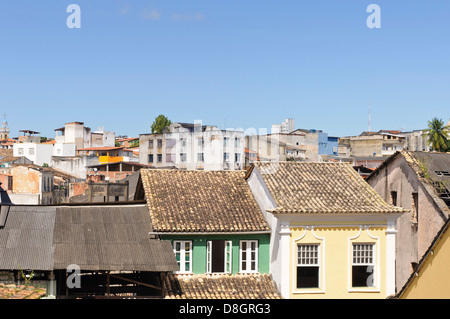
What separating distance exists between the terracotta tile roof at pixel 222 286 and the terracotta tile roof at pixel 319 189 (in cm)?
277

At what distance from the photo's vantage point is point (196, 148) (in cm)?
8281

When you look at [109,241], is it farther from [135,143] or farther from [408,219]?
[135,143]

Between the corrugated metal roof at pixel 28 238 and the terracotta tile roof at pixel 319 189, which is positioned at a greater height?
the terracotta tile roof at pixel 319 189

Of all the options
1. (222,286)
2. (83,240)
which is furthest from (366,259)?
(83,240)

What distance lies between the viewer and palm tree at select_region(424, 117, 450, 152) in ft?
280

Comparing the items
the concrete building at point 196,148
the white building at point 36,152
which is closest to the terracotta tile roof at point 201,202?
the concrete building at point 196,148

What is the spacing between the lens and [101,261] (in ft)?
56.6

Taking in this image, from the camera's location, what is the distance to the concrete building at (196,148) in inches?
3187

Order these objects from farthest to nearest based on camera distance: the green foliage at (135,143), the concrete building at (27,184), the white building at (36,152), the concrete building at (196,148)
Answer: the green foliage at (135,143)
the white building at (36,152)
the concrete building at (196,148)
the concrete building at (27,184)

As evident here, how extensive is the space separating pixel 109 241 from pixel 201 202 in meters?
4.39

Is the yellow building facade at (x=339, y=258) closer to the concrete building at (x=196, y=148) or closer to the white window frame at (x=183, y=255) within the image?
the white window frame at (x=183, y=255)

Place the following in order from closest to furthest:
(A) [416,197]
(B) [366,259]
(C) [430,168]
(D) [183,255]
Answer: (D) [183,255]
(B) [366,259]
(A) [416,197]
(C) [430,168]

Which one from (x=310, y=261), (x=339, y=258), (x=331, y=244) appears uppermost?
(x=331, y=244)
